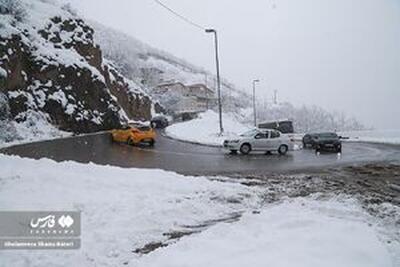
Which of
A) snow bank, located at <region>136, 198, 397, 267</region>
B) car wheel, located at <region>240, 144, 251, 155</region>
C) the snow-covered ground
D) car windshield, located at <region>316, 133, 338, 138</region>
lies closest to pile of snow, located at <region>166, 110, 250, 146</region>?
car wheel, located at <region>240, 144, 251, 155</region>

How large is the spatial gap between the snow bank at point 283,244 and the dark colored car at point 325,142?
24.8 meters

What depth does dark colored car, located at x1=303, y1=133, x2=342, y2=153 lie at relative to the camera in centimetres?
3375

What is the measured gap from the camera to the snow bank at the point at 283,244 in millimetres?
6773

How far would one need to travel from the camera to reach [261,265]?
6625mm

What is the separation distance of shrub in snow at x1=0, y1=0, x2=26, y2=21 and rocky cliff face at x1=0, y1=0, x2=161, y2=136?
10cm

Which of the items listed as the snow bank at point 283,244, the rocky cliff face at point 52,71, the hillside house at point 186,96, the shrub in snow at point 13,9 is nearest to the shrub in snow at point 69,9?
the rocky cliff face at point 52,71

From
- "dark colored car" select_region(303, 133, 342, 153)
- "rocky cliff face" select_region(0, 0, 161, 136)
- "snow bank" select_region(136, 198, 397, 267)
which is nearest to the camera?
"snow bank" select_region(136, 198, 397, 267)

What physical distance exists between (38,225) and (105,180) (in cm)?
464

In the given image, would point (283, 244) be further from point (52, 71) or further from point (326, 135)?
point (52, 71)

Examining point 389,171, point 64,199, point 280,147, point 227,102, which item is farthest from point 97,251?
point 227,102

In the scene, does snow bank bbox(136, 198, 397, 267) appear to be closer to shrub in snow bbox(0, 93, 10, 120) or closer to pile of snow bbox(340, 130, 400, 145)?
shrub in snow bbox(0, 93, 10, 120)

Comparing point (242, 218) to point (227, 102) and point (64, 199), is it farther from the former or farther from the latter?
point (227, 102)

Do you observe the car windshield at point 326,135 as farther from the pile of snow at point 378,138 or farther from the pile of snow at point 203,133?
the pile of snow at point 378,138

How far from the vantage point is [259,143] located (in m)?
29.5
